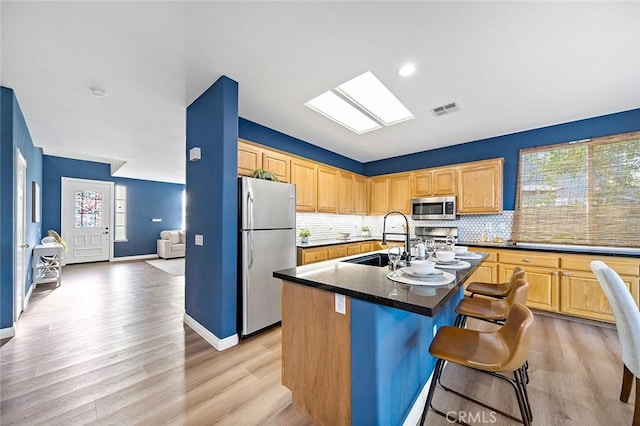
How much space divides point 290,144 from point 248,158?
44.3 inches

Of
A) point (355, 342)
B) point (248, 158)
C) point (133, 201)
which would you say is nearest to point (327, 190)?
point (248, 158)

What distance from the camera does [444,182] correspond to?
14.8ft

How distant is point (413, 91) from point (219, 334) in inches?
127

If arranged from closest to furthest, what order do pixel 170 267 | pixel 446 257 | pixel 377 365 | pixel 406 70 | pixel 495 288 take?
pixel 377 365 → pixel 446 257 → pixel 406 70 → pixel 495 288 → pixel 170 267

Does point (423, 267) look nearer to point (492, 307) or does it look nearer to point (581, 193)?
point (492, 307)

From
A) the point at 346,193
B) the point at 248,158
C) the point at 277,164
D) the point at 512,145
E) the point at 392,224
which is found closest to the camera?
the point at 248,158

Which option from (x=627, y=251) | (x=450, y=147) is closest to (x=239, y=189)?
(x=450, y=147)

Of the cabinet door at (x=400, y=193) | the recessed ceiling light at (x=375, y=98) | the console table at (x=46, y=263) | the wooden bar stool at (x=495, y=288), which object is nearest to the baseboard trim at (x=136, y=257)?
the console table at (x=46, y=263)

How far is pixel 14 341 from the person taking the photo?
2605 millimetres

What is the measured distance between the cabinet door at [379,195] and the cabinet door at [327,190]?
114 cm

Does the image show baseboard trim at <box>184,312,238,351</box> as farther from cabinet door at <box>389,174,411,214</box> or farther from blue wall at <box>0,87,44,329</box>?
cabinet door at <box>389,174,411,214</box>

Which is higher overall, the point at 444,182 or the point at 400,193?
the point at 444,182

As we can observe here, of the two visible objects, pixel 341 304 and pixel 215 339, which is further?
pixel 215 339

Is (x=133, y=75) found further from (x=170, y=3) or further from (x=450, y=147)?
(x=450, y=147)
